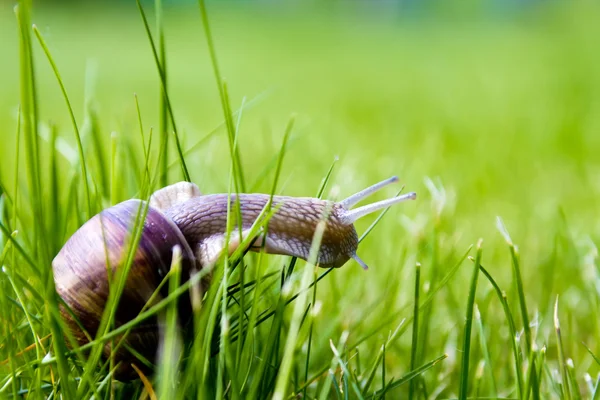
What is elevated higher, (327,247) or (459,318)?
(327,247)

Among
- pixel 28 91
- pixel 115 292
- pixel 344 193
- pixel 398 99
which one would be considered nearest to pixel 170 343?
pixel 115 292

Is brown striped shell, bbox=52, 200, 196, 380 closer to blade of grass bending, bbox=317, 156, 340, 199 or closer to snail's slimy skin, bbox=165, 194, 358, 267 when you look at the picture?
snail's slimy skin, bbox=165, 194, 358, 267

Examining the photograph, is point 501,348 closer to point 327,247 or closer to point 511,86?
point 327,247

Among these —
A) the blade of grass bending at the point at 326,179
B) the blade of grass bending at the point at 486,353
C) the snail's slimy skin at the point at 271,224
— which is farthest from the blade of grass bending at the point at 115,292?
the blade of grass bending at the point at 486,353

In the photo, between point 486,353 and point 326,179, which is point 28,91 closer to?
point 326,179

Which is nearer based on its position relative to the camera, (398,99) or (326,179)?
(326,179)

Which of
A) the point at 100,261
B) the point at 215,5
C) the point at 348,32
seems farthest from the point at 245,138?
the point at 215,5
